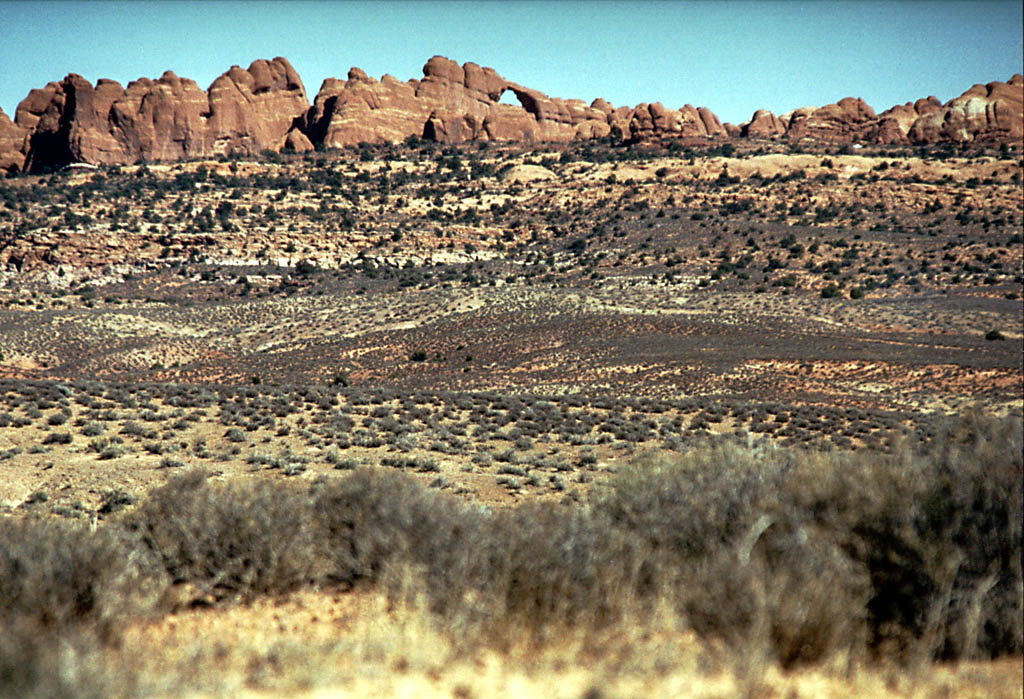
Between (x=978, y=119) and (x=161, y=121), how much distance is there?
362 feet

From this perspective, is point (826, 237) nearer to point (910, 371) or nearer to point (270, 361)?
point (910, 371)

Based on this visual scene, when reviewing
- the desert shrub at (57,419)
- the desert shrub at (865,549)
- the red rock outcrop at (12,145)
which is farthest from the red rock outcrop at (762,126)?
the red rock outcrop at (12,145)

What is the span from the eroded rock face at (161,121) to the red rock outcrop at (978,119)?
88.7 meters

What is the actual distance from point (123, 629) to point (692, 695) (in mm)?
4074

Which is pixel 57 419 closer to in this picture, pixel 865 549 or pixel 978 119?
pixel 865 549

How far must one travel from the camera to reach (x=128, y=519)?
7.31 metres

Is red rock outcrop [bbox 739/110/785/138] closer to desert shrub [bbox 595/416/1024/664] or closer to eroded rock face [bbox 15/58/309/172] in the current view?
eroded rock face [bbox 15/58/309/172]

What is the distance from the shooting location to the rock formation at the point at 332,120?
93.6m

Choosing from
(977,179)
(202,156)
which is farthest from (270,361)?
(977,179)

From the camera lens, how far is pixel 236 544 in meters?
6.20

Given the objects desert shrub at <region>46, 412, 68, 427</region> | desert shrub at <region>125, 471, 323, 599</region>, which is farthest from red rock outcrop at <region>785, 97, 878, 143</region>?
desert shrub at <region>125, 471, 323, 599</region>

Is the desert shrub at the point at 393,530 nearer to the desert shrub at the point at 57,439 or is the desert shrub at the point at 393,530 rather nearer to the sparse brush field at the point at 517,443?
the sparse brush field at the point at 517,443

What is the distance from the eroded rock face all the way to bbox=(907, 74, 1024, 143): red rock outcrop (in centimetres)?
8871

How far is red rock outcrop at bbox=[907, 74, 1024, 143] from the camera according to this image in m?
91.6
